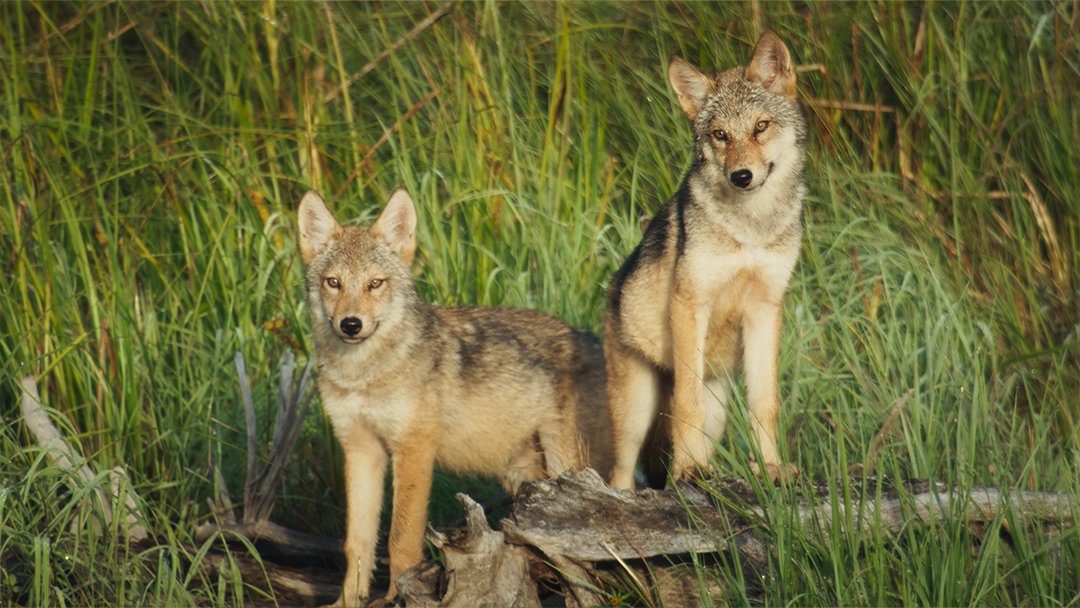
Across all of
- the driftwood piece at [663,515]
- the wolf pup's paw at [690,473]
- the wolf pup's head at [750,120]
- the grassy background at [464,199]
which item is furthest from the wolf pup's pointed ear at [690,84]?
the driftwood piece at [663,515]

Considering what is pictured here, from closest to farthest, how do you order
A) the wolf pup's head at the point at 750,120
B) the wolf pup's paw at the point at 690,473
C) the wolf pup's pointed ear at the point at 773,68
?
the wolf pup's paw at the point at 690,473 < the wolf pup's head at the point at 750,120 < the wolf pup's pointed ear at the point at 773,68

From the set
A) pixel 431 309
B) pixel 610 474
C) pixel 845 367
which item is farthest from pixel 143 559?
pixel 845 367

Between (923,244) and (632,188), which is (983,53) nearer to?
(923,244)

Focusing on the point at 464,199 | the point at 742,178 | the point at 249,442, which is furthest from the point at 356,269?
the point at 742,178

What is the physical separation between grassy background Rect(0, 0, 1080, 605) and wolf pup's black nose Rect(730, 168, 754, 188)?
111cm

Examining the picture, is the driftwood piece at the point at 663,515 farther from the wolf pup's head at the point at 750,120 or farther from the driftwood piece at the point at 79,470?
the driftwood piece at the point at 79,470

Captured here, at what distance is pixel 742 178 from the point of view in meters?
4.76

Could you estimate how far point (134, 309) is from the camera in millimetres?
6738

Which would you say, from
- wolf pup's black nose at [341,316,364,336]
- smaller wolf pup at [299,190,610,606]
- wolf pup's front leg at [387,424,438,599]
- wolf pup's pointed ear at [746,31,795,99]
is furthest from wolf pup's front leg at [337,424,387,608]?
wolf pup's pointed ear at [746,31,795,99]

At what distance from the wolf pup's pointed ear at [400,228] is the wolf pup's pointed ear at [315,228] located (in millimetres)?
210

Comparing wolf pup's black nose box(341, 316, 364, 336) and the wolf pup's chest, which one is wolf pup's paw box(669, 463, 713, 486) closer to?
the wolf pup's chest

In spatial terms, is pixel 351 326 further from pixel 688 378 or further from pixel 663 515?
pixel 663 515

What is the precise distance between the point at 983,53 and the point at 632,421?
3.43m

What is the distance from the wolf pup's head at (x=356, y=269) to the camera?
5.43 m
